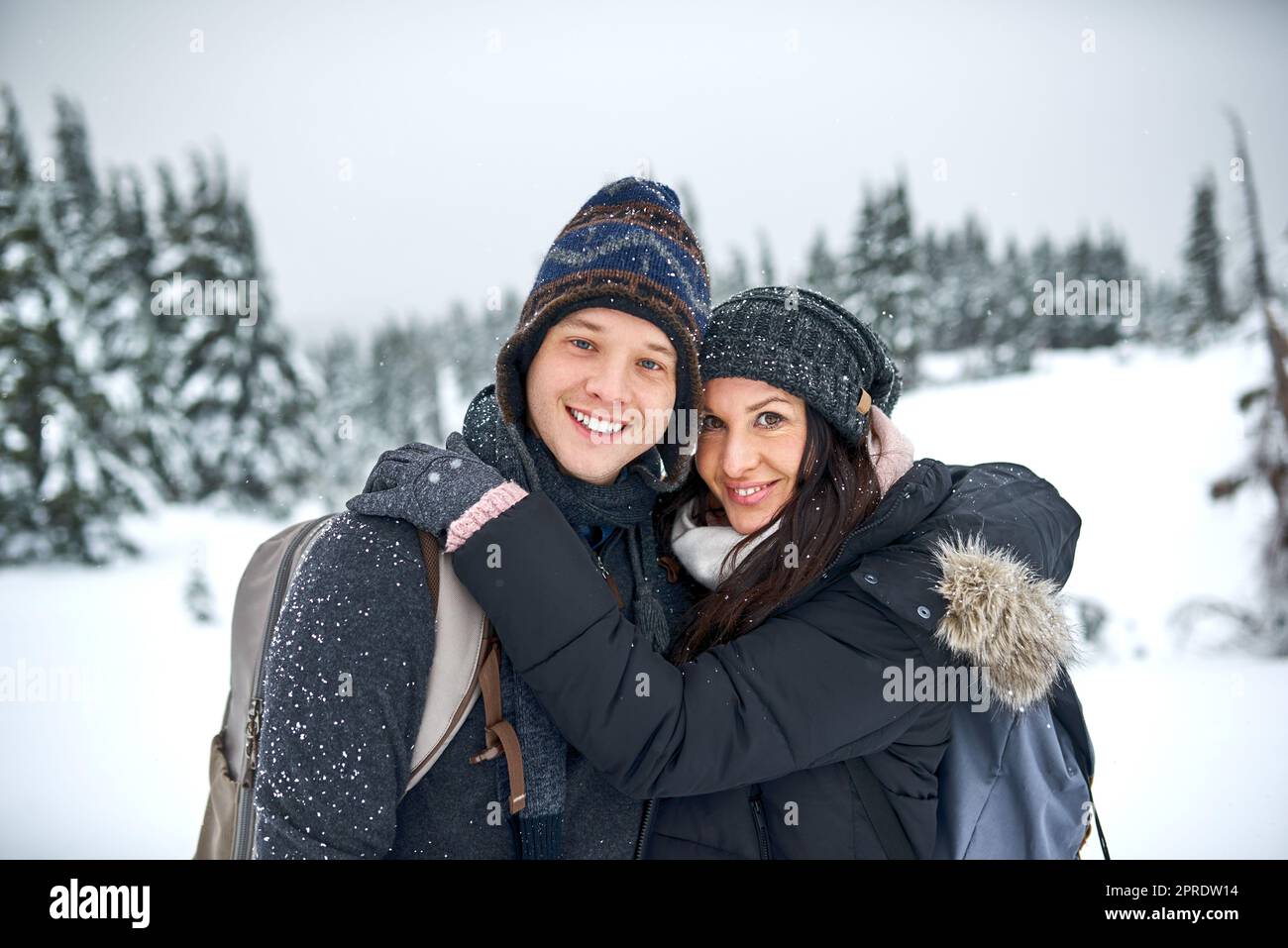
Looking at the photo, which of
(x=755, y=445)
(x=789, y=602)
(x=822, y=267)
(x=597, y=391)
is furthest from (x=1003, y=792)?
(x=822, y=267)

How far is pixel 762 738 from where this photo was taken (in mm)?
2371

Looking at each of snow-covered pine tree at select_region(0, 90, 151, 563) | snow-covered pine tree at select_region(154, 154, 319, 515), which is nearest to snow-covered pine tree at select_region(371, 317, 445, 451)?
snow-covered pine tree at select_region(154, 154, 319, 515)

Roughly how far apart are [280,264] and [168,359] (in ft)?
12.0

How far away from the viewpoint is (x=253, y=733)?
2369mm

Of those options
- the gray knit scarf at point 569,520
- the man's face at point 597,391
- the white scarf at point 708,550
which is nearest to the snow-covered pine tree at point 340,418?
the white scarf at point 708,550

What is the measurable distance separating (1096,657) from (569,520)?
11850 millimetres

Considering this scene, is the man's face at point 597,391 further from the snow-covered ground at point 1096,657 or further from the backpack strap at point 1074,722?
the snow-covered ground at point 1096,657

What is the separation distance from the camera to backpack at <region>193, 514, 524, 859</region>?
7.02 feet

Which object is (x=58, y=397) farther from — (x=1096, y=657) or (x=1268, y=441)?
(x=1268, y=441)

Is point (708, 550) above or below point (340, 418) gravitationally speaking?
below

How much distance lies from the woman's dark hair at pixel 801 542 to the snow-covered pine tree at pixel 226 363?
56.9 ft

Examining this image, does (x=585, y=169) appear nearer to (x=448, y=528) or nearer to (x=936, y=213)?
(x=936, y=213)

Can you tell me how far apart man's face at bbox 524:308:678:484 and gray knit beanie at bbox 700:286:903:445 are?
364 millimetres

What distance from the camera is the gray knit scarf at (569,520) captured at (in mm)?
2258
